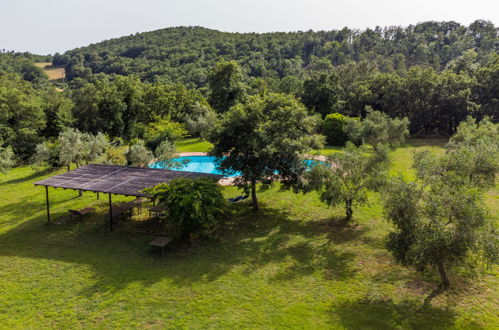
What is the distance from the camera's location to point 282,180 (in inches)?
729

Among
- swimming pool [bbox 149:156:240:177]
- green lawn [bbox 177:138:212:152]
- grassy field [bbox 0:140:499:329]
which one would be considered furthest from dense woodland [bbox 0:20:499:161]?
grassy field [bbox 0:140:499:329]

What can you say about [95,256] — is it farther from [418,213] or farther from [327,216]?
[418,213]

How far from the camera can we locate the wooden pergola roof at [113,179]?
672 inches

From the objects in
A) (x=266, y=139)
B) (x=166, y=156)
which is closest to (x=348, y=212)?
(x=266, y=139)

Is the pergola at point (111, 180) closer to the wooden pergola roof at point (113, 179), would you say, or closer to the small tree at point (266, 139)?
the wooden pergola roof at point (113, 179)

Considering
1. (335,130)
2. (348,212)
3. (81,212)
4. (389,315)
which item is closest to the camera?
(389,315)

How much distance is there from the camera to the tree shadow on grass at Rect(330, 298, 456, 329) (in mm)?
10188

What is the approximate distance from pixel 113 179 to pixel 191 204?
631cm

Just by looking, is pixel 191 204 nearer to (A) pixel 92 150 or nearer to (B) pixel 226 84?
(A) pixel 92 150

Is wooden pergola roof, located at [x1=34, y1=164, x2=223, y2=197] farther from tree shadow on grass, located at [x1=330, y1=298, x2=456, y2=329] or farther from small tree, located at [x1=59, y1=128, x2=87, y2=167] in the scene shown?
tree shadow on grass, located at [x1=330, y1=298, x2=456, y2=329]

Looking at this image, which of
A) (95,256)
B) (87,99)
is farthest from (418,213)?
(87,99)

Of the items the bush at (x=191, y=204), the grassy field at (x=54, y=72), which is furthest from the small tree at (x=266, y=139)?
the grassy field at (x=54, y=72)

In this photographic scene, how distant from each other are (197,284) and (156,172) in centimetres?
903

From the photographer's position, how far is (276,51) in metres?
102
